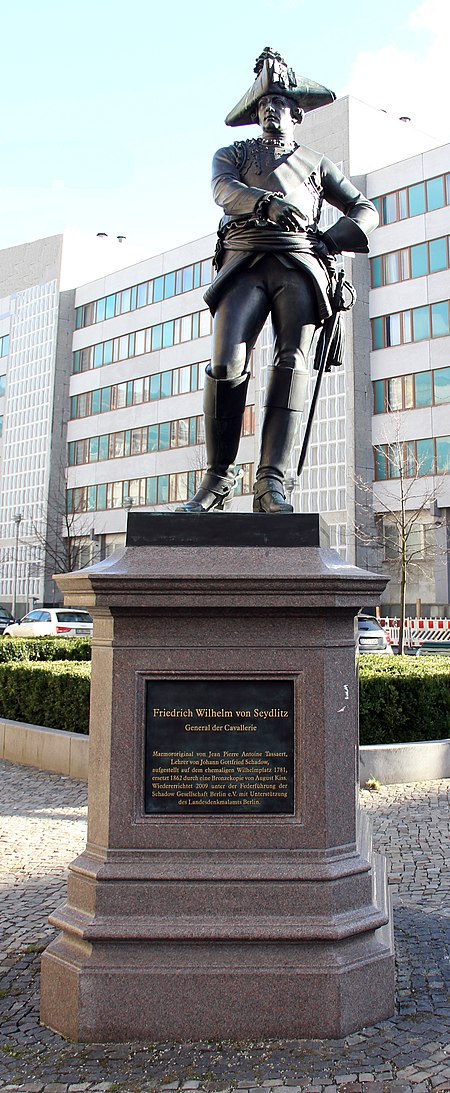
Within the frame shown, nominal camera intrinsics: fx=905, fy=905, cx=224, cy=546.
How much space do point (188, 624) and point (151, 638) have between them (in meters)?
0.18

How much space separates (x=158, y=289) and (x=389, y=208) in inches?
615

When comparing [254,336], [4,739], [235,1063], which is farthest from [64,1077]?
[4,739]

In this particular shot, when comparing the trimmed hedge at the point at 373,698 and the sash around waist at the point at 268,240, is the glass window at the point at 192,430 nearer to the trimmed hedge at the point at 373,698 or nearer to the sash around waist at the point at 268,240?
the trimmed hedge at the point at 373,698

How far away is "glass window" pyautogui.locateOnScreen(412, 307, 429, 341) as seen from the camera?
3919 centimetres

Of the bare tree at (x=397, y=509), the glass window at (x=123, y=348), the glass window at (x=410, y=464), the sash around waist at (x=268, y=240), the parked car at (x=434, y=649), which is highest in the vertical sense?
the glass window at (x=123, y=348)

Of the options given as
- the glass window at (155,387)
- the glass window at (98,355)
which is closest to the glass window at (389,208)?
the glass window at (155,387)

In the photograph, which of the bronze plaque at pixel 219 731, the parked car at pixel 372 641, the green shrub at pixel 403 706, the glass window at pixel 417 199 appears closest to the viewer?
the bronze plaque at pixel 219 731

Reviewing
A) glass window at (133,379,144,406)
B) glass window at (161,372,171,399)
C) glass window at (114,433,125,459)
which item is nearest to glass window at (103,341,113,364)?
glass window at (133,379,144,406)

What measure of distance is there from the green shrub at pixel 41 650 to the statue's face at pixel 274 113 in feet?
38.9

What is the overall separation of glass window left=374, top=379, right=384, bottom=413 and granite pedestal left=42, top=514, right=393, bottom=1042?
124ft

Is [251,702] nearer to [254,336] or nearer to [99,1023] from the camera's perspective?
[99,1023]

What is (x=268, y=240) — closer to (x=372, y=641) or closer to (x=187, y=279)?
(x=372, y=641)

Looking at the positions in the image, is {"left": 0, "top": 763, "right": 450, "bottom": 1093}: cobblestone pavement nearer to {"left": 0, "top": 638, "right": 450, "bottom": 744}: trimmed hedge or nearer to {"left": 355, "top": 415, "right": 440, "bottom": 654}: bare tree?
{"left": 0, "top": 638, "right": 450, "bottom": 744}: trimmed hedge

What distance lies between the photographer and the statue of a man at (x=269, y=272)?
4777 millimetres
